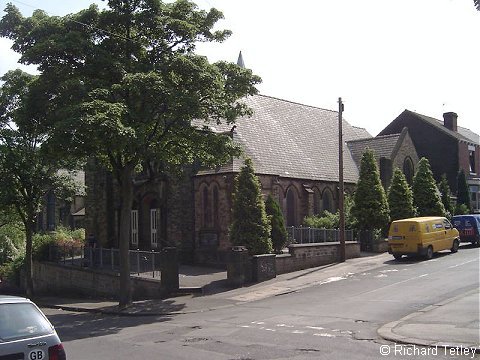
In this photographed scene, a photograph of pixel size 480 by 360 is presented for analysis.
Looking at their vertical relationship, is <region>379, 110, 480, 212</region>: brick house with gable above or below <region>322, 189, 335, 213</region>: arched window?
above

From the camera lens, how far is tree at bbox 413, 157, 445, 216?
35.4m

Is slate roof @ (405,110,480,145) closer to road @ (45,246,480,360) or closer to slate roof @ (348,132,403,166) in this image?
slate roof @ (348,132,403,166)

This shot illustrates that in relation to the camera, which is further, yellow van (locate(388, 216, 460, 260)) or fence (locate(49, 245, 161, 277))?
yellow van (locate(388, 216, 460, 260))

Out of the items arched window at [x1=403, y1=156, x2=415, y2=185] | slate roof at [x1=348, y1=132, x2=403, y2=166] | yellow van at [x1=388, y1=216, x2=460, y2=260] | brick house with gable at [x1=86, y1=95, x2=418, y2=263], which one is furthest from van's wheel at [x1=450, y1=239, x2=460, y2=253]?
arched window at [x1=403, y1=156, x2=415, y2=185]

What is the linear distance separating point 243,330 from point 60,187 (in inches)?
665

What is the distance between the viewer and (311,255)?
85.1 feet

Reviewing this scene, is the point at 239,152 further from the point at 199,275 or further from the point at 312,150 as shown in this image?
the point at 312,150

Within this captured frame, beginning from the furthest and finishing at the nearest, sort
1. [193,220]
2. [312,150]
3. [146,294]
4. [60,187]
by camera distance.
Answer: [312,150] → [193,220] → [60,187] → [146,294]

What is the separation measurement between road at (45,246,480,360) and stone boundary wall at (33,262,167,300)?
317 cm

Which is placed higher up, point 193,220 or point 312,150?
point 312,150

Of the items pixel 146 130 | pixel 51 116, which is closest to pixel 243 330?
pixel 146 130

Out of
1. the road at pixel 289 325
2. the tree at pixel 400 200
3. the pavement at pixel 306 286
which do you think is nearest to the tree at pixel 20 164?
the pavement at pixel 306 286

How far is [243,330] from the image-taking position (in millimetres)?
12531

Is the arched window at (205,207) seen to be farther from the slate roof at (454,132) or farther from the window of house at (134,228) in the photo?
the slate roof at (454,132)
